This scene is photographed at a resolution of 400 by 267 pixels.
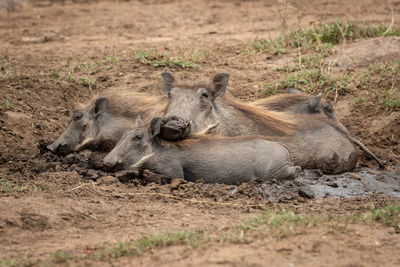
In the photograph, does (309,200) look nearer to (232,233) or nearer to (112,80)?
(232,233)

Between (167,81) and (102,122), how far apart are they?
731mm

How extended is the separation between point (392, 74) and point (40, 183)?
4242mm

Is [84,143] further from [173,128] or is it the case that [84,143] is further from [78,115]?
[173,128]

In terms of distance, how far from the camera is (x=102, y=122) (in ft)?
19.6

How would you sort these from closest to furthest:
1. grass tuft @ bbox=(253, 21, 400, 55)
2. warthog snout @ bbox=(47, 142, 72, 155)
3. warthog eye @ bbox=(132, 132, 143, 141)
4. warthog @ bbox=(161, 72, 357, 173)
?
warthog eye @ bbox=(132, 132, 143, 141), warthog @ bbox=(161, 72, 357, 173), warthog snout @ bbox=(47, 142, 72, 155), grass tuft @ bbox=(253, 21, 400, 55)

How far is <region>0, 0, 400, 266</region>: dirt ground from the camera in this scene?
345 cm

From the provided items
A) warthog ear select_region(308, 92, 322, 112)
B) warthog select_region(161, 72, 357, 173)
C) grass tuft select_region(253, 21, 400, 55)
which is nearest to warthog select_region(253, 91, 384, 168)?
warthog ear select_region(308, 92, 322, 112)

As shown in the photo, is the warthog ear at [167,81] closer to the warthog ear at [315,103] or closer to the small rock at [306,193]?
the warthog ear at [315,103]

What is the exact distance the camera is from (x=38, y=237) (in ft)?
12.2

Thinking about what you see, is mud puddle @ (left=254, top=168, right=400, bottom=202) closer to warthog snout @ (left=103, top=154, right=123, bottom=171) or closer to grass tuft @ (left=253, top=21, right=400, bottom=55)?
warthog snout @ (left=103, top=154, right=123, bottom=171)

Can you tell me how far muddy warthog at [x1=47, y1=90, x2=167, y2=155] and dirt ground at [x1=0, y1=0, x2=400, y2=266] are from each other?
15cm

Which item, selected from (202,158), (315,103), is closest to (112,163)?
(202,158)

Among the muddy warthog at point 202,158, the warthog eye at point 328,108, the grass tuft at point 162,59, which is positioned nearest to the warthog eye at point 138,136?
the muddy warthog at point 202,158

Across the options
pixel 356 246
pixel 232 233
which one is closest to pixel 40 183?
pixel 232 233
